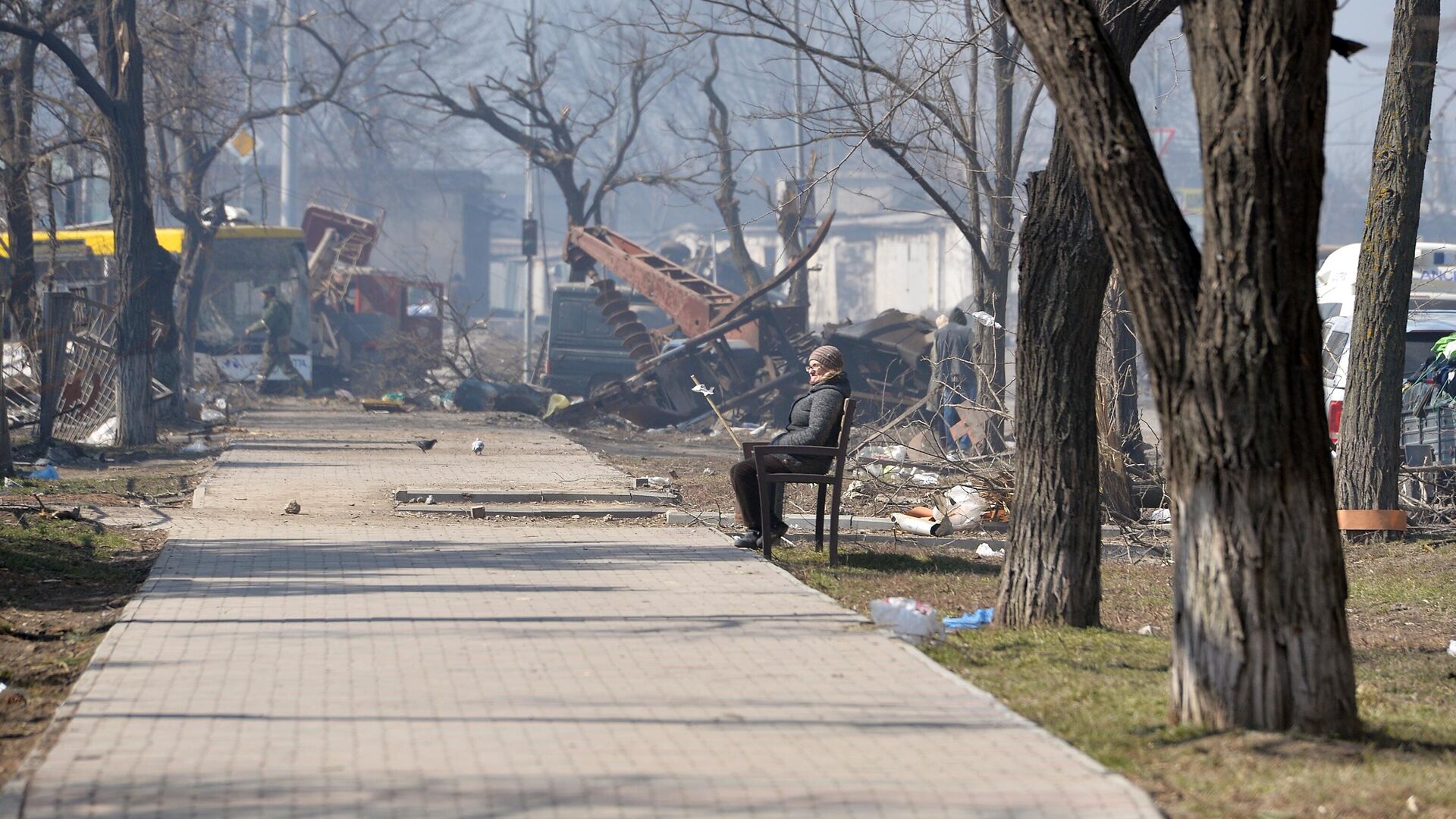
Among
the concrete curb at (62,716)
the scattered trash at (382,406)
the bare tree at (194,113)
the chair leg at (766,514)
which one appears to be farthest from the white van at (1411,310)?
the bare tree at (194,113)

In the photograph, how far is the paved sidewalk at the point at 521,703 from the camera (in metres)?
4.51

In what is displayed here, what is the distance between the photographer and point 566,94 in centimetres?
9475

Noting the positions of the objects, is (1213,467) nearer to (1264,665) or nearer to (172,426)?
(1264,665)

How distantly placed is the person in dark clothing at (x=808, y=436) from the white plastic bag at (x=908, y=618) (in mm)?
2416

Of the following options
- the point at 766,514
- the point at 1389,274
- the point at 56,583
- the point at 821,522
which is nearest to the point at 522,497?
the point at 821,522

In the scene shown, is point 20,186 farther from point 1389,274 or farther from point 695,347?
point 1389,274

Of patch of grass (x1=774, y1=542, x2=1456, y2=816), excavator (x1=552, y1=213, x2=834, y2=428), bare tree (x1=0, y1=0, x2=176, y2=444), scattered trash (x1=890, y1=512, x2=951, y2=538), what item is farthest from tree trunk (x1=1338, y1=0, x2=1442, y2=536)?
bare tree (x1=0, y1=0, x2=176, y2=444)

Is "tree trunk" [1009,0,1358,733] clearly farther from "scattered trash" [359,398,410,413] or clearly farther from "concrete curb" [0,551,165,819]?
"scattered trash" [359,398,410,413]

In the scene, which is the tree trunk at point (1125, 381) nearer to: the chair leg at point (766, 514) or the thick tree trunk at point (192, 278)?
the chair leg at point (766, 514)

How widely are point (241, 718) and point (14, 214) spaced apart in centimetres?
1398

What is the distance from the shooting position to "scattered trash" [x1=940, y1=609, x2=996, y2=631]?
7.68 metres

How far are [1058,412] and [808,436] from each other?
2.46 m

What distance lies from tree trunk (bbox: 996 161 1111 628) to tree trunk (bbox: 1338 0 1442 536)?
4.83 metres

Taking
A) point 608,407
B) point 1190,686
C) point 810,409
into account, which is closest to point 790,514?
point 810,409
